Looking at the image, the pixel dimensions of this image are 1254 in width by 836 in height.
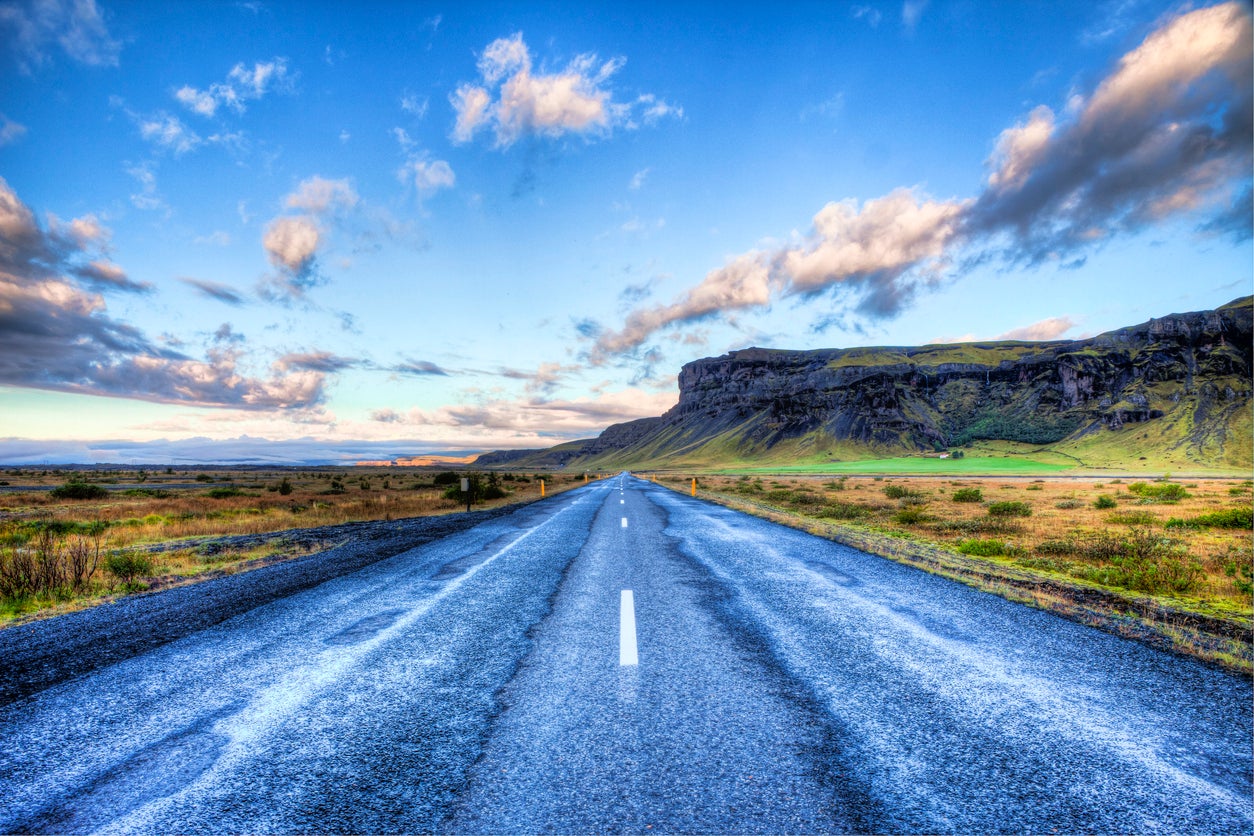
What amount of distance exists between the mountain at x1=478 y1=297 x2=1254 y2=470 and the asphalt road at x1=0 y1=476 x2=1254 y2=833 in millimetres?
139114

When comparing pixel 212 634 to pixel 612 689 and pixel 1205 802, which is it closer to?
pixel 612 689

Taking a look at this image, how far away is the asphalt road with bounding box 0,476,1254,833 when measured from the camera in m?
2.71

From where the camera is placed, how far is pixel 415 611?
21.7ft

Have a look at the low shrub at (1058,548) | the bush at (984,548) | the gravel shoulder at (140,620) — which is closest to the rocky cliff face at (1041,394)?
the low shrub at (1058,548)

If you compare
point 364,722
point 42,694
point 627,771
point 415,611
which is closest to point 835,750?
point 627,771

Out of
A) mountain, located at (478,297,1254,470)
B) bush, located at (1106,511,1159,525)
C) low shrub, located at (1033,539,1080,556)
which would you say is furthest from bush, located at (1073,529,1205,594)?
mountain, located at (478,297,1254,470)

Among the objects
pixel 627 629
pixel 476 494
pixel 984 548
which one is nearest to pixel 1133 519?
pixel 984 548

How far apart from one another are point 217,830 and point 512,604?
4.41 metres

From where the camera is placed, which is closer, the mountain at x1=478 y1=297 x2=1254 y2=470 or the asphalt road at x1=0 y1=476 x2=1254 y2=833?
the asphalt road at x1=0 y1=476 x2=1254 y2=833

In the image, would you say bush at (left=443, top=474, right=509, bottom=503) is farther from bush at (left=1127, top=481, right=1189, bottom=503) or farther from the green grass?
the green grass

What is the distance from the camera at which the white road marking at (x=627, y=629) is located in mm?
4953

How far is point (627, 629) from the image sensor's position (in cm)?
581

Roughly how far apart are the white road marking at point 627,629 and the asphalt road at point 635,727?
0.12 ft

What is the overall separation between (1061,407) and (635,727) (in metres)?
205
